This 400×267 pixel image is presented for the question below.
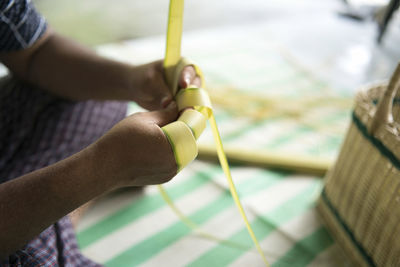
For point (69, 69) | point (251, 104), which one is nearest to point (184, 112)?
point (69, 69)

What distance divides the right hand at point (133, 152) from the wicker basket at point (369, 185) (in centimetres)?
38

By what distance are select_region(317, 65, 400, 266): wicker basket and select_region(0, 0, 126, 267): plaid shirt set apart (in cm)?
50

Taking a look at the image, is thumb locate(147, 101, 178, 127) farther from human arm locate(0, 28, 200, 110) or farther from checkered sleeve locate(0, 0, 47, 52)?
checkered sleeve locate(0, 0, 47, 52)

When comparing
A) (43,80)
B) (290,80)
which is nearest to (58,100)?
(43,80)

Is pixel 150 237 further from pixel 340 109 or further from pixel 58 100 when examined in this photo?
pixel 340 109

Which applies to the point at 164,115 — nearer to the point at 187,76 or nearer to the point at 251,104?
the point at 187,76

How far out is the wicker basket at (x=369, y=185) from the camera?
544 mm

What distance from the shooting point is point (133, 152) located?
39 cm

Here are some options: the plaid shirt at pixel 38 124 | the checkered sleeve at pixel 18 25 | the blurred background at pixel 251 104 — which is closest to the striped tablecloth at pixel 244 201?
the blurred background at pixel 251 104

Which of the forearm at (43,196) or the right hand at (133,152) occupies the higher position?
the right hand at (133,152)

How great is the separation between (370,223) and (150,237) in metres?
0.43

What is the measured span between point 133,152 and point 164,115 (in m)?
0.09

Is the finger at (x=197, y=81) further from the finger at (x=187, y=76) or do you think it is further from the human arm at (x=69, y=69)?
the human arm at (x=69, y=69)

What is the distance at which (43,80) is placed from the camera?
675 millimetres
